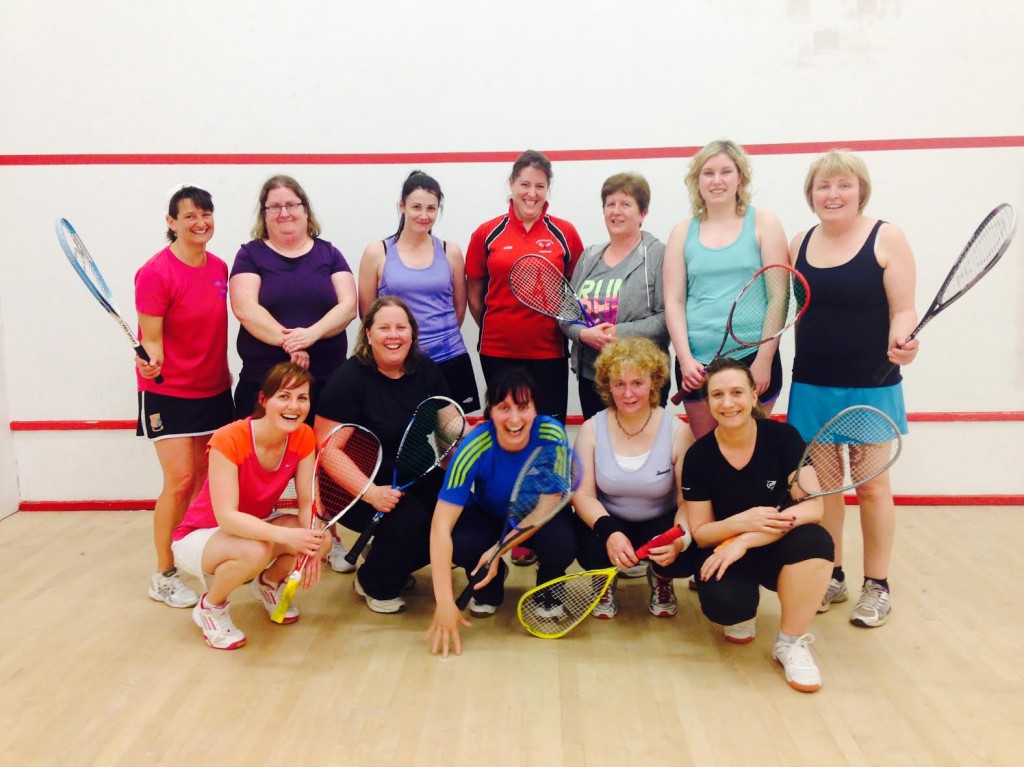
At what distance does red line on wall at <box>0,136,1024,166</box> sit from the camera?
3.38 metres

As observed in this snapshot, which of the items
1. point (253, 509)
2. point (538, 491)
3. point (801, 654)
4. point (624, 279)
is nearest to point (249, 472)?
point (253, 509)

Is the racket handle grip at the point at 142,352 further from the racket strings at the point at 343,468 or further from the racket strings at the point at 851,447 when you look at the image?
the racket strings at the point at 851,447

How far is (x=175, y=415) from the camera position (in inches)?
106

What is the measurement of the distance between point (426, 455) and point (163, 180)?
6.02ft

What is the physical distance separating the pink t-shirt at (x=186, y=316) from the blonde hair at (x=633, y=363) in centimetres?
126

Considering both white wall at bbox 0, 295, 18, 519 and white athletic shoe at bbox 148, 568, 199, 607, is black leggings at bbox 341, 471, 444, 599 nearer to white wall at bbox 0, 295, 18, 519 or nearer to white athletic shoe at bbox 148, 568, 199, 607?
white athletic shoe at bbox 148, 568, 199, 607

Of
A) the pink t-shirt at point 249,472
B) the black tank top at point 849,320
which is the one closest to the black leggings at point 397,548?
the pink t-shirt at point 249,472

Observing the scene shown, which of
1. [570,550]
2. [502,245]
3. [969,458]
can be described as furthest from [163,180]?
[969,458]

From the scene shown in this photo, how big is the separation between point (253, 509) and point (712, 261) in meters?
1.55

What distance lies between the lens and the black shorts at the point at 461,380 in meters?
2.94

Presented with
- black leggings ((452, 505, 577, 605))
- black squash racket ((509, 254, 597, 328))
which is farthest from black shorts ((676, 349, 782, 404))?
black leggings ((452, 505, 577, 605))

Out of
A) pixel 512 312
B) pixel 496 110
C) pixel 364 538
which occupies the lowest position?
pixel 364 538

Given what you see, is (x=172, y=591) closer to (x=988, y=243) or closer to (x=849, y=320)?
(x=849, y=320)

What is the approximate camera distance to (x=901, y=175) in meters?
3.40
